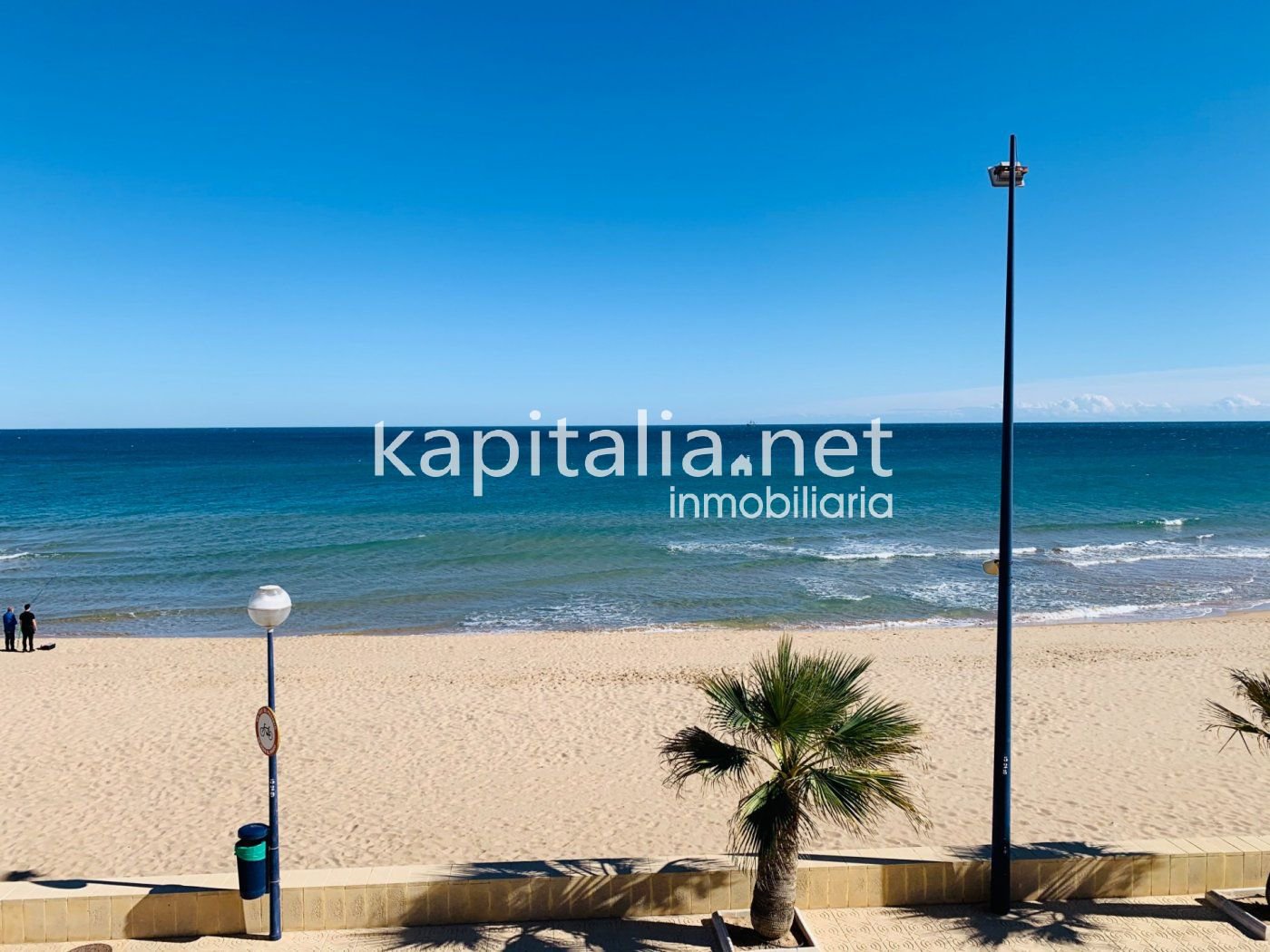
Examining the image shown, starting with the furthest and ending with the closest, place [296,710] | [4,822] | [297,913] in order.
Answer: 1. [296,710]
2. [4,822]
3. [297,913]

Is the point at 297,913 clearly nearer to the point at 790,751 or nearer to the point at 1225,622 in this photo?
the point at 790,751

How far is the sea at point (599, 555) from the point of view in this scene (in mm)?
24750

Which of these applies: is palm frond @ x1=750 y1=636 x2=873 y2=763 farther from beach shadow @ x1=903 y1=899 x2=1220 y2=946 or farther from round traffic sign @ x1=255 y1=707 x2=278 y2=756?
round traffic sign @ x1=255 y1=707 x2=278 y2=756

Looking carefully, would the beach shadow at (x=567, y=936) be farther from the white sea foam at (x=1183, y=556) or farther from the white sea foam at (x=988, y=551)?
the white sea foam at (x=988, y=551)

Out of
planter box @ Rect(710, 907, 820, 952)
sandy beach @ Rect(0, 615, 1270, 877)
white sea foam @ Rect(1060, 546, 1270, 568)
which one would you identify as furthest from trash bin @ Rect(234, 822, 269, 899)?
white sea foam @ Rect(1060, 546, 1270, 568)

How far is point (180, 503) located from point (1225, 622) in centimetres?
5351

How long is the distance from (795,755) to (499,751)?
7.01 metres

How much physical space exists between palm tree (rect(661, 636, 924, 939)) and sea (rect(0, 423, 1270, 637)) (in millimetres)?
17067

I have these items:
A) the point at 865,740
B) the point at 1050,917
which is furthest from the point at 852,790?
the point at 1050,917

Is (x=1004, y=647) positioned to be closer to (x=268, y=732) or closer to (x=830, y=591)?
(x=268, y=732)

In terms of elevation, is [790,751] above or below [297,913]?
above

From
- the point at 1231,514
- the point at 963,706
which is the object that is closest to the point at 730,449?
the point at 1231,514

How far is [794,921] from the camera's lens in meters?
6.63

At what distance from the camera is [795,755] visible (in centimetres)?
620
